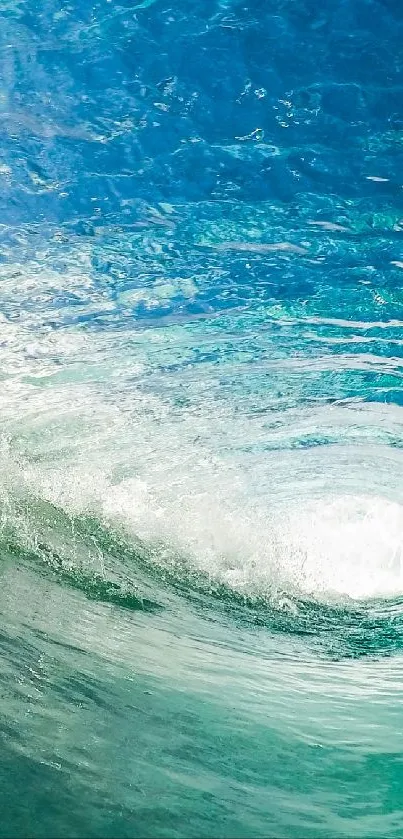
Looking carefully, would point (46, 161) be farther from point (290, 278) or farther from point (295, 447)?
point (295, 447)

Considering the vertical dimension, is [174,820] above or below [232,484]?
above

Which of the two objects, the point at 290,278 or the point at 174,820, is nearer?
the point at 174,820

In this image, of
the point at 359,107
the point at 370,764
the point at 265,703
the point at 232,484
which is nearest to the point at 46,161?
the point at 359,107

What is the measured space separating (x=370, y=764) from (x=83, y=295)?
4.34 meters

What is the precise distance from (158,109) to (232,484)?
7.45 meters

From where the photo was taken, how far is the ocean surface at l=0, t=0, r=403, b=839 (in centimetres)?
357

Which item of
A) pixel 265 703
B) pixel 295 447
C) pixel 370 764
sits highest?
pixel 370 764

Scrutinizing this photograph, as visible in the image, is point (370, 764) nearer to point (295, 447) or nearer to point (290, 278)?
point (290, 278)

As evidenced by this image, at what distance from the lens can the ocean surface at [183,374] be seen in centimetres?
357

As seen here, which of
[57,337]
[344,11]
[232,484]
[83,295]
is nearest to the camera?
[344,11]

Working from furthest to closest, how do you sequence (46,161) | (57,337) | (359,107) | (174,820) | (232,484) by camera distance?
(232,484) < (57,337) < (46,161) < (359,107) < (174,820)

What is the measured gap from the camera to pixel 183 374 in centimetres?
841

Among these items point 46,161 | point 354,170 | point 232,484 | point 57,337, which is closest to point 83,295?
point 57,337

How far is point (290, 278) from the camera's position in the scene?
6.93m
